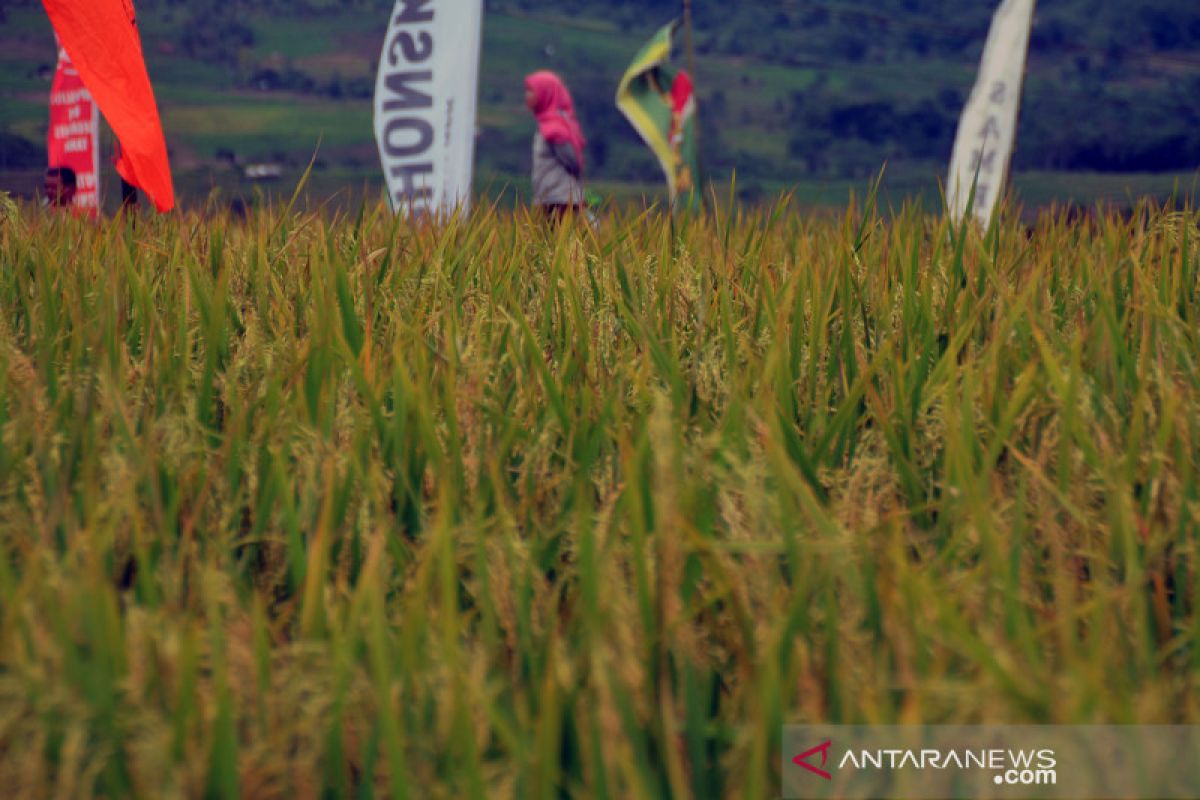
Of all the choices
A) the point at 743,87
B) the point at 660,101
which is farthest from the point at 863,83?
the point at 660,101

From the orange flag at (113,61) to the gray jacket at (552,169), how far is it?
3.13 m

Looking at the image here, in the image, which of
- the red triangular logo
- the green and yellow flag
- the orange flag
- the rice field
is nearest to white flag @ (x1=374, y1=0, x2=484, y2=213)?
the orange flag

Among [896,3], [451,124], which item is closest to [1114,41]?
[896,3]

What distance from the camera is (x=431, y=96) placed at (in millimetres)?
7820

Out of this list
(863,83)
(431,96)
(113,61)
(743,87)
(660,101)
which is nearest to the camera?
(113,61)

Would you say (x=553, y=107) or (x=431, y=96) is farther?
(x=431, y=96)

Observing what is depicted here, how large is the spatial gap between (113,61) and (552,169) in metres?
3.30

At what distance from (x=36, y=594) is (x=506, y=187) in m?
2.32

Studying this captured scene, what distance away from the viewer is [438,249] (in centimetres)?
223

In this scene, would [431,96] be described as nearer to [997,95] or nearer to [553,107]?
[553,107]

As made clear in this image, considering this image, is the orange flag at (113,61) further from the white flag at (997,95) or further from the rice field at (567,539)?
the white flag at (997,95)

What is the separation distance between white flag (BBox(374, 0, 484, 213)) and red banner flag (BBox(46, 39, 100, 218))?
5.78 feet

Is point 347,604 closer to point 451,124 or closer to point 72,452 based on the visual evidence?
point 72,452

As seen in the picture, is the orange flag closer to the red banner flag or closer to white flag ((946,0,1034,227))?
the red banner flag
